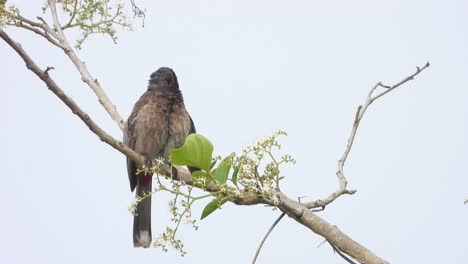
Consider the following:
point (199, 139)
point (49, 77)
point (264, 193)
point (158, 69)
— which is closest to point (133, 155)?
point (49, 77)

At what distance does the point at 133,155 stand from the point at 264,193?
1102 mm

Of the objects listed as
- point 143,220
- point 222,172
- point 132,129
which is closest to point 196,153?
point 222,172

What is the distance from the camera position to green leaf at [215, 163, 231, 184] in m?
1.93

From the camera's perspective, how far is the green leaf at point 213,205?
189 centimetres

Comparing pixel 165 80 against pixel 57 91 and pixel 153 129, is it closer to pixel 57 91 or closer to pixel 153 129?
pixel 153 129

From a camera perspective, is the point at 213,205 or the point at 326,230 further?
the point at 213,205

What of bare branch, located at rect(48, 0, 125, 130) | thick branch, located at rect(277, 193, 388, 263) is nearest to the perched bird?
bare branch, located at rect(48, 0, 125, 130)

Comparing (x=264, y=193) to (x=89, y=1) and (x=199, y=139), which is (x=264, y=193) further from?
(x=89, y=1)

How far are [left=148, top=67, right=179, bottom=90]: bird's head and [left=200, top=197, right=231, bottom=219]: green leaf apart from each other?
3288mm

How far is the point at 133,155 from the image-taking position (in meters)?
2.80

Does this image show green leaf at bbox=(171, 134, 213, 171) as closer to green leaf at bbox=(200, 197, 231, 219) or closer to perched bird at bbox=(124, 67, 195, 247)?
green leaf at bbox=(200, 197, 231, 219)

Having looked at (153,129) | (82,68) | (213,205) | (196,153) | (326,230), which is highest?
(153,129)

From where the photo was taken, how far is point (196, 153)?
2037mm

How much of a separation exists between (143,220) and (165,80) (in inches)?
41.6
